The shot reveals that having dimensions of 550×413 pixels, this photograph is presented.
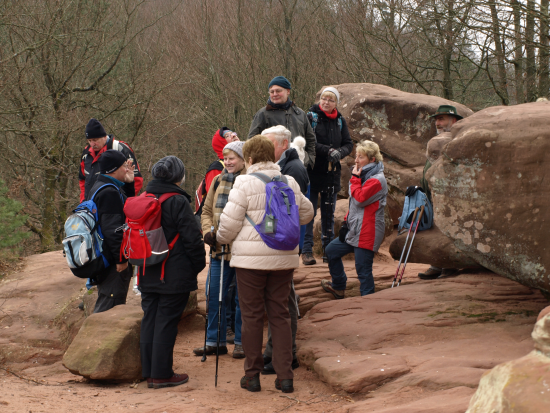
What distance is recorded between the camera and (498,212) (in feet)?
15.0

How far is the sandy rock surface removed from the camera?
147 inches

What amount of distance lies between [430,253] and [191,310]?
122 inches

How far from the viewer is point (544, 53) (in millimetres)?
10203

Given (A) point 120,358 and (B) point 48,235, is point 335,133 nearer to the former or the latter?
(A) point 120,358

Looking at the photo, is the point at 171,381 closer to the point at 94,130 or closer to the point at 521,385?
the point at 94,130

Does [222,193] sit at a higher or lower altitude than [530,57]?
lower

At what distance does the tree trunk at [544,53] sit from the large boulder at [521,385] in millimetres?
9174

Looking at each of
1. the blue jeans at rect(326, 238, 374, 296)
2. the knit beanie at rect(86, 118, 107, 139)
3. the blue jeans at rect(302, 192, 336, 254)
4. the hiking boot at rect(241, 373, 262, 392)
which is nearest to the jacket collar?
the hiking boot at rect(241, 373, 262, 392)

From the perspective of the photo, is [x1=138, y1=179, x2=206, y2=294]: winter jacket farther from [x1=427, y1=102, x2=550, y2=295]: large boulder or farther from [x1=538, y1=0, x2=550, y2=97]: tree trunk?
[x1=538, y1=0, x2=550, y2=97]: tree trunk

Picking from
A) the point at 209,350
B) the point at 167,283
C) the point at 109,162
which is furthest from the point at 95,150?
the point at 209,350

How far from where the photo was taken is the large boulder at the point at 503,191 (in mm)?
4426

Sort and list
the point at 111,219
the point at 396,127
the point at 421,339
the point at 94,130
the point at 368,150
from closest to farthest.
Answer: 1. the point at 111,219
2. the point at 421,339
3. the point at 94,130
4. the point at 368,150
5. the point at 396,127

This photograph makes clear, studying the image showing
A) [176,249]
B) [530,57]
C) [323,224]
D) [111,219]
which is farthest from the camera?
[530,57]

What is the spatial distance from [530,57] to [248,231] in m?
9.29
